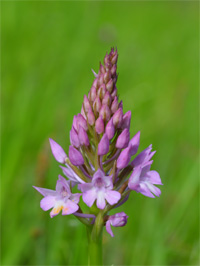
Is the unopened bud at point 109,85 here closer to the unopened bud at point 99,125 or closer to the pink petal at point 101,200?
the unopened bud at point 99,125

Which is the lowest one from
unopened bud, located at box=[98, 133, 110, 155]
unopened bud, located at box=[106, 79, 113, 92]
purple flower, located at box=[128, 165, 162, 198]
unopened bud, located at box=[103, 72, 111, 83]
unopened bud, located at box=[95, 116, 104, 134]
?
purple flower, located at box=[128, 165, 162, 198]

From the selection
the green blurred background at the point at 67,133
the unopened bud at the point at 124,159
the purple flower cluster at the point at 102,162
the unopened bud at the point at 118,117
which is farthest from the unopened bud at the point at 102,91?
the green blurred background at the point at 67,133

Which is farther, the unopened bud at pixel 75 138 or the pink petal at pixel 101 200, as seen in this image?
the unopened bud at pixel 75 138

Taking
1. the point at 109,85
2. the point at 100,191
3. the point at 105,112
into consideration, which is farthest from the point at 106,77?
the point at 100,191

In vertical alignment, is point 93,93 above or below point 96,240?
above

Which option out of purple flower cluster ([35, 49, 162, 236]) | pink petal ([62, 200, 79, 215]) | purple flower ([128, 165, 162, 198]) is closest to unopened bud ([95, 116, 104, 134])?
purple flower cluster ([35, 49, 162, 236])

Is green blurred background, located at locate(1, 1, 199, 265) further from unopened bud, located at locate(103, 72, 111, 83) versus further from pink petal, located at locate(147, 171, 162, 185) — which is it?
unopened bud, located at locate(103, 72, 111, 83)

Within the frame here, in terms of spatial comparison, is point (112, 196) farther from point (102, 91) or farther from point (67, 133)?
point (67, 133)
